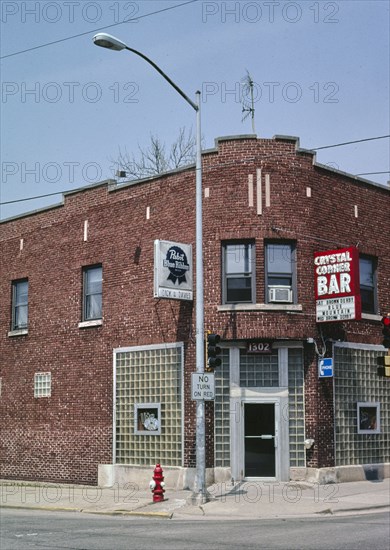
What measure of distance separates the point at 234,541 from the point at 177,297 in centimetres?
941

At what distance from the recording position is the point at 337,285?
859 inches

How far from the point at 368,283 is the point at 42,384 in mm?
11373

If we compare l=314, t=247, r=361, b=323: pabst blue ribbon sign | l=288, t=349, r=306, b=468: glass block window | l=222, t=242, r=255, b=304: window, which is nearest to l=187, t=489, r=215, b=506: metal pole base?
l=288, t=349, r=306, b=468: glass block window

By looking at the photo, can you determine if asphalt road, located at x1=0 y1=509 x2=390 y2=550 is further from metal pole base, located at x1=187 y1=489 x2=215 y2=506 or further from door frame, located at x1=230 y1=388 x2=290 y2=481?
door frame, located at x1=230 y1=388 x2=290 y2=481

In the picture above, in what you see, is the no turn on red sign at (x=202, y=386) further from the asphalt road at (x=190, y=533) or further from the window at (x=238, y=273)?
the window at (x=238, y=273)

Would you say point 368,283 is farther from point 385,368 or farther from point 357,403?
point 385,368

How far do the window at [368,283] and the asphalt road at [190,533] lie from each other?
8.33 m

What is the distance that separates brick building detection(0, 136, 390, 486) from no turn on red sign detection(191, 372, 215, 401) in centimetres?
294

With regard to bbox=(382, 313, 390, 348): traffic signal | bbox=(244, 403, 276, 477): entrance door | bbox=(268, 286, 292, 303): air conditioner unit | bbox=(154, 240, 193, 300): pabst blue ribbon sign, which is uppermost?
bbox=(154, 240, 193, 300): pabst blue ribbon sign

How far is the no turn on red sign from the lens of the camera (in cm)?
1900

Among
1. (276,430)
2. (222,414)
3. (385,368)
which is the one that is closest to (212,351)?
(222,414)

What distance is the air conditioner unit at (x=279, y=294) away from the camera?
2219 cm

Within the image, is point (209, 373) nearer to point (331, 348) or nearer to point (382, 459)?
point (331, 348)

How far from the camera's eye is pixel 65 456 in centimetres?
2588
